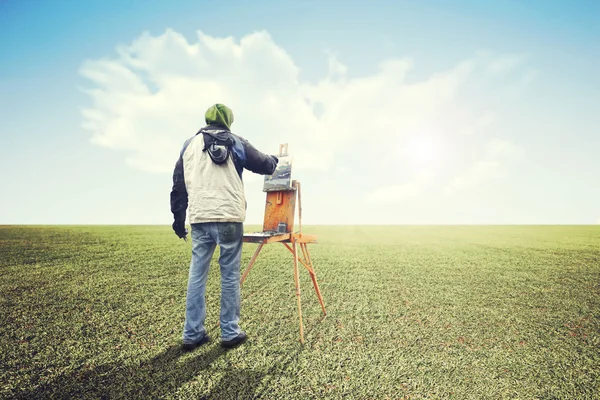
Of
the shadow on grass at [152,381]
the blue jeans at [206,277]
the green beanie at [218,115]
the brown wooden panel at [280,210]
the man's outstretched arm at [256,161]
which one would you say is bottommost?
the shadow on grass at [152,381]

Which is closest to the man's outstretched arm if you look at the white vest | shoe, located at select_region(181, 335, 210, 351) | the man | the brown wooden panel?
the man

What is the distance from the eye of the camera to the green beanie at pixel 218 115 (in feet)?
9.88

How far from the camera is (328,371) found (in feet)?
8.55

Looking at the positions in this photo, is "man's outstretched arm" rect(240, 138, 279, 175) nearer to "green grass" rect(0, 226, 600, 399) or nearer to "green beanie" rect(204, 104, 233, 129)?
"green beanie" rect(204, 104, 233, 129)

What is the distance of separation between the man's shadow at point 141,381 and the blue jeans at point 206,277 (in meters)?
0.28

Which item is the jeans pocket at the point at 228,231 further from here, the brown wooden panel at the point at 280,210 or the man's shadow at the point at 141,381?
the man's shadow at the point at 141,381

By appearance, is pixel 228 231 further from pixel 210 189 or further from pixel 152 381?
pixel 152 381

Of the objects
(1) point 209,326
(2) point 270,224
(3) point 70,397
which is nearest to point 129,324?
(1) point 209,326

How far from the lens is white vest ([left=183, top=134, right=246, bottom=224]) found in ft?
9.31

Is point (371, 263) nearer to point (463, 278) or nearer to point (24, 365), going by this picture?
point (463, 278)

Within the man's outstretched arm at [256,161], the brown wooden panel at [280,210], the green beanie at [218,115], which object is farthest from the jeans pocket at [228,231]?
the green beanie at [218,115]

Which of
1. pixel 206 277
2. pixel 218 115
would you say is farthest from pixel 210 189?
pixel 206 277

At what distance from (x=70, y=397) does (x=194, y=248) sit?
4.57 feet

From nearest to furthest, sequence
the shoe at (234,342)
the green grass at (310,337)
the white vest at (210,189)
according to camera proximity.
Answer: the green grass at (310,337), the white vest at (210,189), the shoe at (234,342)
